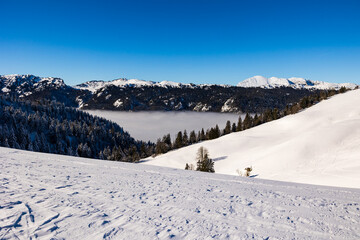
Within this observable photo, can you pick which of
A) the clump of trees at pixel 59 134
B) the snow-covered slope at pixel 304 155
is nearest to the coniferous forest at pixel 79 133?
the clump of trees at pixel 59 134

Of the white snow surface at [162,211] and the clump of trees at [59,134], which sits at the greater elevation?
the white snow surface at [162,211]

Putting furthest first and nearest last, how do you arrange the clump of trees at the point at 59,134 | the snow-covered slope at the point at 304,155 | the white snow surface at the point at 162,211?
the clump of trees at the point at 59,134
the snow-covered slope at the point at 304,155
the white snow surface at the point at 162,211

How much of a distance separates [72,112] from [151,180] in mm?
190149

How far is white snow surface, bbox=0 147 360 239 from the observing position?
561 centimetres

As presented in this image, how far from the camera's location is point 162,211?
7.10 meters

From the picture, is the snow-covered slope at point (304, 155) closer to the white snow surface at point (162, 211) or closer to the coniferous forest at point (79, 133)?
the white snow surface at point (162, 211)

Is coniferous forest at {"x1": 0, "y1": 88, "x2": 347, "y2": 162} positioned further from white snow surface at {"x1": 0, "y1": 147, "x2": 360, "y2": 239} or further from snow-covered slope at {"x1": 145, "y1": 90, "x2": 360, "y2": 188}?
white snow surface at {"x1": 0, "y1": 147, "x2": 360, "y2": 239}

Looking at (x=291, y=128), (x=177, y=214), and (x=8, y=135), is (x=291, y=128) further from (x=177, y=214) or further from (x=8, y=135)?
(x=8, y=135)

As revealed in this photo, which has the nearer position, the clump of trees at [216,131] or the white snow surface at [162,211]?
the white snow surface at [162,211]

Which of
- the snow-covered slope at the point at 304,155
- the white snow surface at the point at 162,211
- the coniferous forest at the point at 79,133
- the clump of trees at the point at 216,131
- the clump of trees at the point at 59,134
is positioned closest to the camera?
the white snow surface at the point at 162,211

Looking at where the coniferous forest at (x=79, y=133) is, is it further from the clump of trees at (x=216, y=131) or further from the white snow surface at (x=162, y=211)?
the white snow surface at (x=162, y=211)

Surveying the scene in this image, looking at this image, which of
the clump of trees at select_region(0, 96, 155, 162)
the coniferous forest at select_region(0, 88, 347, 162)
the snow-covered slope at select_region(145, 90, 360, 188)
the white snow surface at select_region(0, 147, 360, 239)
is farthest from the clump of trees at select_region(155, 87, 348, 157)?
the white snow surface at select_region(0, 147, 360, 239)

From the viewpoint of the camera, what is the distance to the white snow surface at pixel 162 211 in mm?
5609

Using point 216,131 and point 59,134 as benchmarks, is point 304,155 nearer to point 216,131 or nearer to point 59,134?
point 216,131
